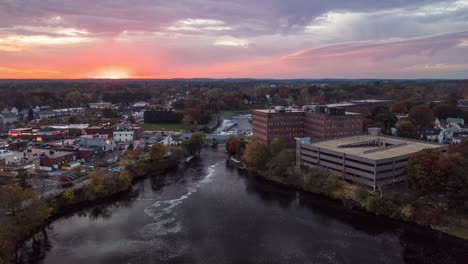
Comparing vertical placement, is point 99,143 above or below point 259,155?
above

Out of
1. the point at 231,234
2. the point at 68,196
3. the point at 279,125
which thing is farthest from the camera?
the point at 279,125

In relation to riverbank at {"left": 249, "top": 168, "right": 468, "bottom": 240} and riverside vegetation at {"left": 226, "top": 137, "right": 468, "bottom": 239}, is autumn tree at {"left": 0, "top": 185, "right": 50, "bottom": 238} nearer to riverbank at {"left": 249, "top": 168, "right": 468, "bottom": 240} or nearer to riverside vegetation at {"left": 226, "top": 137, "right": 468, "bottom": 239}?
riverbank at {"left": 249, "top": 168, "right": 468, "bottom": 240}

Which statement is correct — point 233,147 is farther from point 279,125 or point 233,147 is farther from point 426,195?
point 426,195

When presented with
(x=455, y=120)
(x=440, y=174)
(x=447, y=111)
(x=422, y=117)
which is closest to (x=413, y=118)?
(x=422, y=117)

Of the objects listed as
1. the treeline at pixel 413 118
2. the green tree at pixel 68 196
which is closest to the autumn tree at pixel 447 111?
the treeline at pixel 413 118

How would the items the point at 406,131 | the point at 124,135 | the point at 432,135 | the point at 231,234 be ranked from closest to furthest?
the point at 231,234 → the point at 406,131 → the point at 432,135 → the point at 124,135

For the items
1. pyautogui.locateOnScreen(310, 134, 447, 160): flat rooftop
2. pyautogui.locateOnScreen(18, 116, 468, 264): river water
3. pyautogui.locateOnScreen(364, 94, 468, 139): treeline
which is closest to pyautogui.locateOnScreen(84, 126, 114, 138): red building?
pyautogui.locateOnScreen(18, 116, 468, 264): river water

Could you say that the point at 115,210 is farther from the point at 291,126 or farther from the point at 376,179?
the point at 291,126
